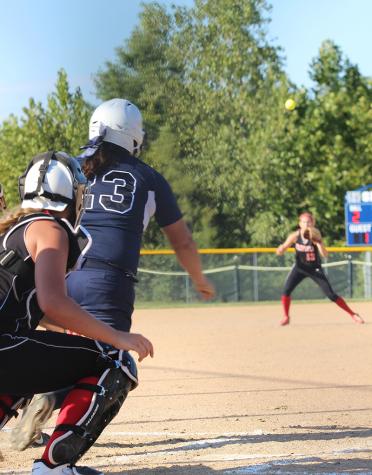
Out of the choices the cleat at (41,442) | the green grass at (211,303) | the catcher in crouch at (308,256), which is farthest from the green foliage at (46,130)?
the cleat at (41,442)

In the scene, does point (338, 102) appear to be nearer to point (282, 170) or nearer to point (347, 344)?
point (282, 170)

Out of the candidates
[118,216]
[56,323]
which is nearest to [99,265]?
[118,216]

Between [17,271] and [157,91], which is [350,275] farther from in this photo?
[17,271]

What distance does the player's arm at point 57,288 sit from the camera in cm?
375

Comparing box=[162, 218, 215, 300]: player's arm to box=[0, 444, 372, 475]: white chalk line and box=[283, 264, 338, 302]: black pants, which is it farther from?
box=[283, 264, 338, 302]: black pants

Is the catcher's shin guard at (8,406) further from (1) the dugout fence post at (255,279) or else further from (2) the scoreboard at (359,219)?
(1) the dugout fence post at (255,279)

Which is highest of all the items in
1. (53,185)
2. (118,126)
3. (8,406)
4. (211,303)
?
(118,126)

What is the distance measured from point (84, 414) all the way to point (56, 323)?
48 cm

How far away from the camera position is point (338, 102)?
3058 centimetres

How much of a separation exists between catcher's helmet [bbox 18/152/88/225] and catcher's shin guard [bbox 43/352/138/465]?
2.37 feet

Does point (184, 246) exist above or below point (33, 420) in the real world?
above

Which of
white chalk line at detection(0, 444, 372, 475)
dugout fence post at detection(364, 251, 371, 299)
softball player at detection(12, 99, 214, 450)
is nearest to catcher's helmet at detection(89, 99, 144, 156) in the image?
softball player at detection(12, 99, 214, 450)

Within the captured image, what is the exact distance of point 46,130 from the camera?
33969 mm

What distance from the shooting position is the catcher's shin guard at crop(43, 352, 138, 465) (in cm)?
415
